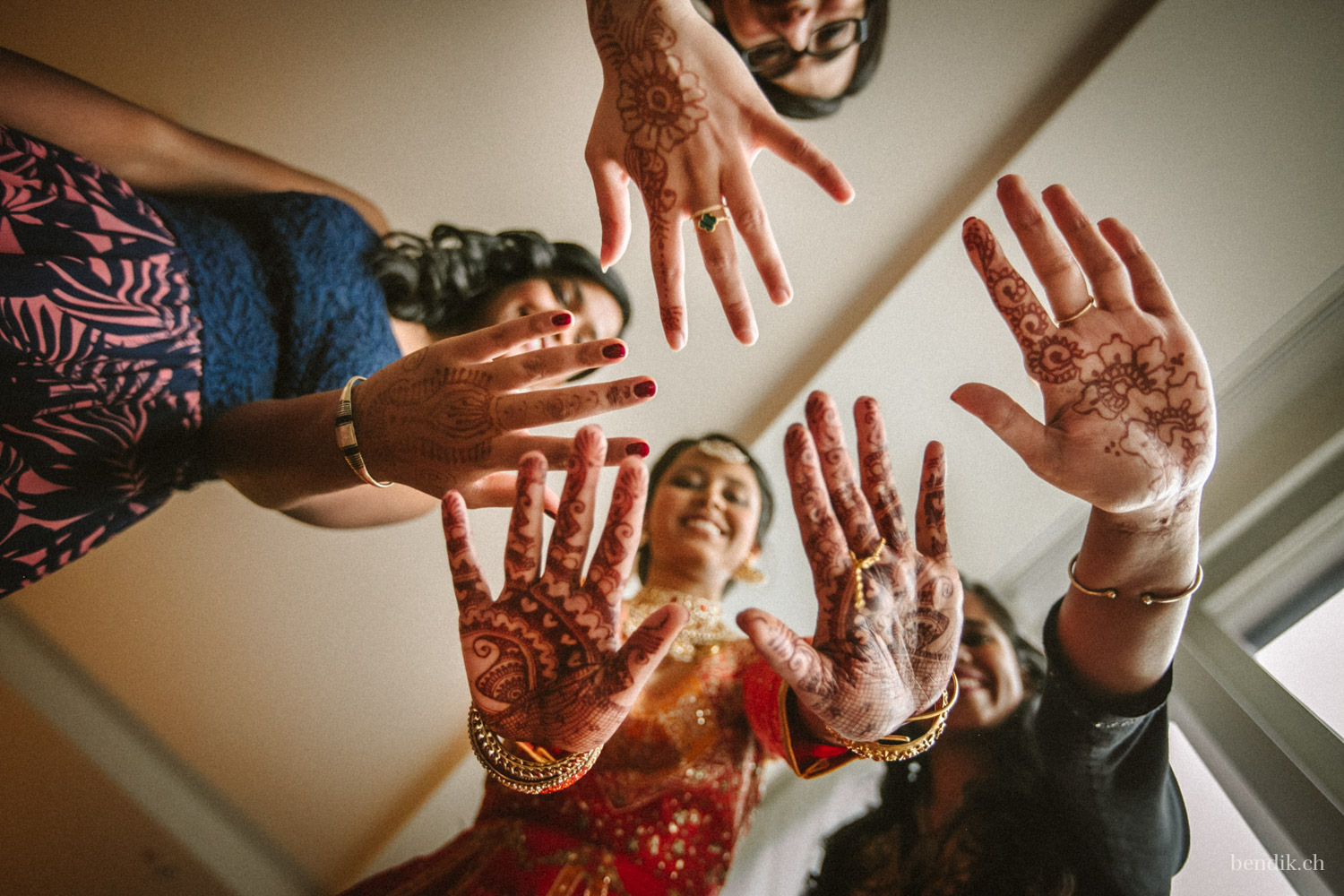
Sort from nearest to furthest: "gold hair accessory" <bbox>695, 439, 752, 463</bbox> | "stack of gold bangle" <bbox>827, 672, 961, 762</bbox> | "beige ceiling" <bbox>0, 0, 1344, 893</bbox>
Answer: "stack of gold bangle" <bbox>827, 672, 961, 762</bbox> → "beige ceiling" <bbox>0, 0, 1344, 893</bbox> → "gold hair accessory" <bbox>695, 439, 752, 463</bbox>

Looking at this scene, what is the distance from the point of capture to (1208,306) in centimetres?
82

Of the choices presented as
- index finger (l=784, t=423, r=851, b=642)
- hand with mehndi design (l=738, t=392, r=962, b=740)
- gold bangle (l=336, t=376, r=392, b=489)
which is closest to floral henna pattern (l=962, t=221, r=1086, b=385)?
hand with mehndi design (l=738, t=392, r=962, b=740)

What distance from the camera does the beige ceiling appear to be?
871mm

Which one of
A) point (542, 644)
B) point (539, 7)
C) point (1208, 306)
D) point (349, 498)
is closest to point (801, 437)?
point (542, 644)

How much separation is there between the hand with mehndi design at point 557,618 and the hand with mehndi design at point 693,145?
0.67ft

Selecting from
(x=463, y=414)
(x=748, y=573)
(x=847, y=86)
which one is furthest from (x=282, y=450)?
(x=847, y=86)

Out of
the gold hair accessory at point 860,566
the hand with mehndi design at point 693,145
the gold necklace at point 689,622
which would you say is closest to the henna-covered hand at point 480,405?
the hand with mehndi design at point 693,145

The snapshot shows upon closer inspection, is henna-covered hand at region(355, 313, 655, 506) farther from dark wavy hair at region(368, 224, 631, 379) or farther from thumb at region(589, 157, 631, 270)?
dark wavy hair at region(368, 224, 631, 379)

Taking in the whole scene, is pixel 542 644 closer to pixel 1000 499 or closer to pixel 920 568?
pixel 920 568

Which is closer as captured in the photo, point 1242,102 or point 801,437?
point 801,437

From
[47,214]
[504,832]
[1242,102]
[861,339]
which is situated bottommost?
[504,832]

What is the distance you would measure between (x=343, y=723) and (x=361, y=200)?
3.54ft

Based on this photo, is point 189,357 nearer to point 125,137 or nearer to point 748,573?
point 125,137

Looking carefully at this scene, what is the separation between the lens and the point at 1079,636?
67 centimetres
